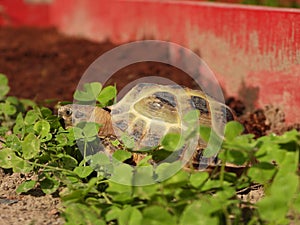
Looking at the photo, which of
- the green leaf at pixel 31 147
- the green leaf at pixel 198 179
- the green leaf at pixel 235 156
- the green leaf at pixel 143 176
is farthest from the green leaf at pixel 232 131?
the green leaf at pixel 31 147

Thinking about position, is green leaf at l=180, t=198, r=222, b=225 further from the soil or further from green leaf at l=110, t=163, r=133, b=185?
the soil

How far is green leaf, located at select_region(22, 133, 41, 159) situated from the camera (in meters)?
2.46

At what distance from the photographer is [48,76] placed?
5.36 meters

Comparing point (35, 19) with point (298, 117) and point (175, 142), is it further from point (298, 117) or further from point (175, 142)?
point (175, 142)

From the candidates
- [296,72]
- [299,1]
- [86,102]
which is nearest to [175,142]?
[86,102]

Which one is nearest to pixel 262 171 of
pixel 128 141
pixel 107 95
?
pixel 128 141

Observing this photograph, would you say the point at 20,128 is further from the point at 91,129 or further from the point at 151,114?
the point at 151,114

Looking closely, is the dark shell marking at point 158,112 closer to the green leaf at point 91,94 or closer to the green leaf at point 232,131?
the green leaf at point 91,94

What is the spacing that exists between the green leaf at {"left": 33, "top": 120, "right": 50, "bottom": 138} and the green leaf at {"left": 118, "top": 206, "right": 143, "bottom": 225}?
681 mm

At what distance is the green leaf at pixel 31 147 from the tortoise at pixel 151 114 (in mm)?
299

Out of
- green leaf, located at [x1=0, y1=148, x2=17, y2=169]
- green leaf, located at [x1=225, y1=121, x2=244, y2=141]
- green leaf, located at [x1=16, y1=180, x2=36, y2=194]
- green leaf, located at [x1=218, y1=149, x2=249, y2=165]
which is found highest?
green leaf, located at [x1=225, y1=121, x2=244, y2=141]

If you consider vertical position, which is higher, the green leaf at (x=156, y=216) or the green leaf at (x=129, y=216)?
the green leaf at (x=156, y=216)

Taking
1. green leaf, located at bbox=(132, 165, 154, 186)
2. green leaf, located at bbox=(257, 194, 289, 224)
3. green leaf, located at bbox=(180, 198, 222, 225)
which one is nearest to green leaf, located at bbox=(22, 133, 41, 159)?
green leaf, located at bbox=(132, 165, 154, 186)

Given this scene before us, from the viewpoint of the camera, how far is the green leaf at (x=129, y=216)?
199 centimetres
